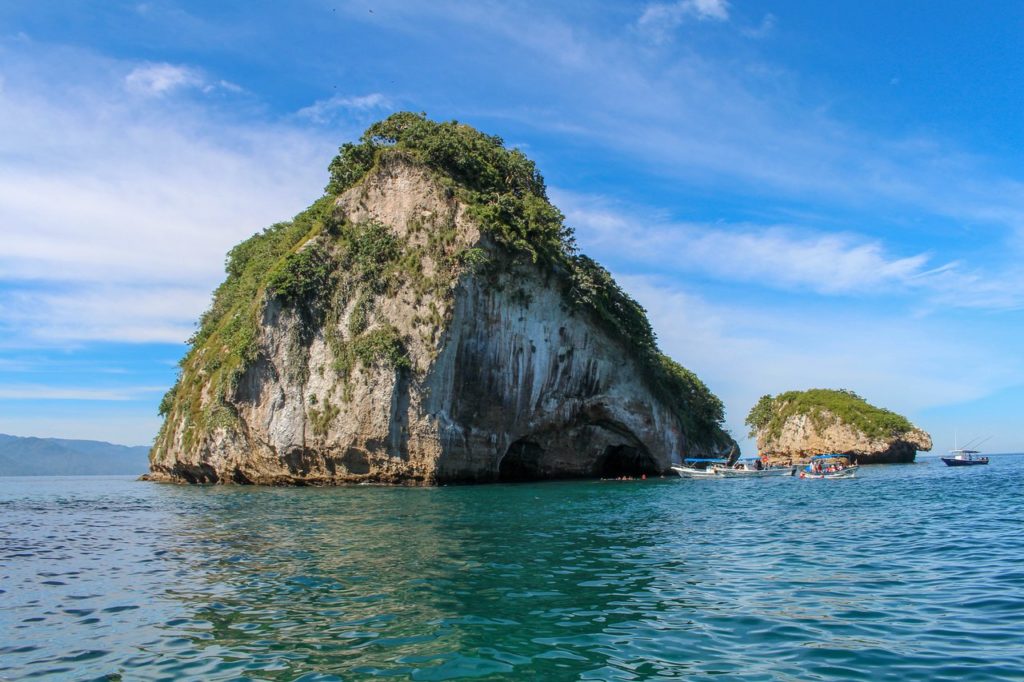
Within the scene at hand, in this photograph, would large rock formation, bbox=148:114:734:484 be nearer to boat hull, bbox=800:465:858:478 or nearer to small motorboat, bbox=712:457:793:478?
small motorboat, bbox=712:457:793:478

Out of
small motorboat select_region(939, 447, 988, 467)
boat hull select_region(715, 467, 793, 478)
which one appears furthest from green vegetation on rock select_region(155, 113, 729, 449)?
small motorboat select_region(939, 447, 988, 467)

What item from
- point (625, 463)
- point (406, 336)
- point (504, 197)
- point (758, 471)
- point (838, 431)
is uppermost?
point (504, 197)

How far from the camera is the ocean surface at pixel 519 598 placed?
7605 millimetres

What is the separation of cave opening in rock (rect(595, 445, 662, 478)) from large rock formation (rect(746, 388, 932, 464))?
33941mm

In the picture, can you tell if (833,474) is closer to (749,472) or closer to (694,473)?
(749,472)

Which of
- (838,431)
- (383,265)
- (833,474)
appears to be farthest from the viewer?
(838,431)

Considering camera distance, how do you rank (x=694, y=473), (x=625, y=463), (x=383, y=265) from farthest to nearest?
1. (x=625, y=463)
2. (x=694, y=473)
3. (x=383, y=265)

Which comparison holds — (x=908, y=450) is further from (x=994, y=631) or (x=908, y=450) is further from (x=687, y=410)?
(x=994, y=631)

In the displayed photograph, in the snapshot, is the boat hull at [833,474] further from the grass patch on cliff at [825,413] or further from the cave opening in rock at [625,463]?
the grass patch on cliff at [825,413]

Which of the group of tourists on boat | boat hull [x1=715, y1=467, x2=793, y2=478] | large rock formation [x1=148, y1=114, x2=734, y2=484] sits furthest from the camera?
boat hull [x1=715, y1=467, x2=793, y2=478]

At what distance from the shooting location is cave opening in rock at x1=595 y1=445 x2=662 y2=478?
52.0 metres

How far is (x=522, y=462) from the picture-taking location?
4738cm

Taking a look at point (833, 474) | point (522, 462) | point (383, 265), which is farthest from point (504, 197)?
point (833, 474)

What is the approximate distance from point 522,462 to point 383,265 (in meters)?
17.5
